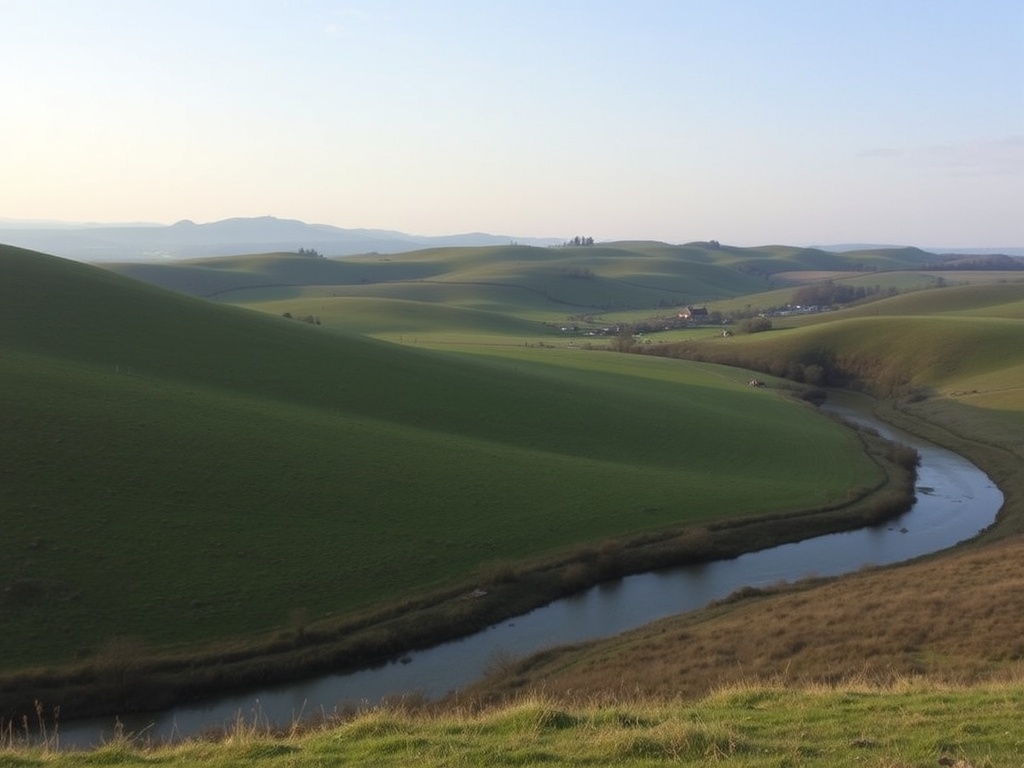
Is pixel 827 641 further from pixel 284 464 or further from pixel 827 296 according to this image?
pixel 827 296

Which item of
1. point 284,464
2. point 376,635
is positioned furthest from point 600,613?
point 284,464

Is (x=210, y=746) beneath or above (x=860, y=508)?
above

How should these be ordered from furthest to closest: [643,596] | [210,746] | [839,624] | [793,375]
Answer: [793,375] < [643,596] < [839,624] < [210,746]

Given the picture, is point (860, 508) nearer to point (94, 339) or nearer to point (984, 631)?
point (984, 631)

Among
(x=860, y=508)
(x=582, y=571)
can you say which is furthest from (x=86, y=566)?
(x=860, y=508)

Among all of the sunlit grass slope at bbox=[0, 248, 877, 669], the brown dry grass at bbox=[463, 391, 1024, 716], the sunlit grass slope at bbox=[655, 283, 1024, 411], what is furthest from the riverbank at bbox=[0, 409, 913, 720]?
the sunlit grass slope at bbox=[655, 283, 1024, 411]

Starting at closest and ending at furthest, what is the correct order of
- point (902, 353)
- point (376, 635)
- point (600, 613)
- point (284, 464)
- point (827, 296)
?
point (376, 635) → point (600, 613) → point (284, 464) → point (902, 353) → point (827, 296)

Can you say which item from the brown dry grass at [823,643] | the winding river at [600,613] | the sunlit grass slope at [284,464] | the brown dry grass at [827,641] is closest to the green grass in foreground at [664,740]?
the brown dry grass at [827,641]
